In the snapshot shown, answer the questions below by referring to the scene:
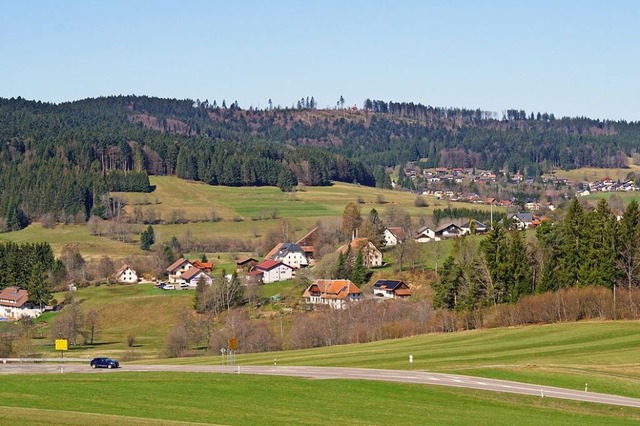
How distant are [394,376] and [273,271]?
91550 mm

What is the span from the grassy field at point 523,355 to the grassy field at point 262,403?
6399mm

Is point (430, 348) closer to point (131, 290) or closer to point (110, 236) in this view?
point (131, 290)

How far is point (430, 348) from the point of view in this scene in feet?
253

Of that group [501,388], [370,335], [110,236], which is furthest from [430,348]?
[110,236]

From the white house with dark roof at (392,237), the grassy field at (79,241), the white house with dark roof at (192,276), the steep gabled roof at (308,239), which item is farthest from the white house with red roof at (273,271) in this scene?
the grassy field at (79,241)

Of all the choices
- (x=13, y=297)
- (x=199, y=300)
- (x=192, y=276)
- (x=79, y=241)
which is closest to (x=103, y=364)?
(x=199, y=300)

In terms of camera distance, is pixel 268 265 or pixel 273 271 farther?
pixel 268 265

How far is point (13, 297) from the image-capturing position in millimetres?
133875

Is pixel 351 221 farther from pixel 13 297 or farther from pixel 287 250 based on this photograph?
pixel 13 297

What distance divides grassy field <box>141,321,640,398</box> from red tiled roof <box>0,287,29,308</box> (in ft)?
189

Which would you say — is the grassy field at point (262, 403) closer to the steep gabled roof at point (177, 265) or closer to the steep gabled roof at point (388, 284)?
the steep gabled roof at point (388, 284)

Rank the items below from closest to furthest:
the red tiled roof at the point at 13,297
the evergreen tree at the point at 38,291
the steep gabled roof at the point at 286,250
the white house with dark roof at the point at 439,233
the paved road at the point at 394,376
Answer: the paved road at the point at 394,376
the evergreen tree at the point at 38,291
the red tiled roof at the point at 13,297
the steep gabled roof at the point at 286,250
the white house with dark roof at the point at 439,233

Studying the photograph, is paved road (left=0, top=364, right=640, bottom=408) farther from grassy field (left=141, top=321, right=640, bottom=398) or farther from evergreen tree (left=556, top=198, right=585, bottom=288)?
evergreen tree (left=556, top=198, right=585, bottom=288)

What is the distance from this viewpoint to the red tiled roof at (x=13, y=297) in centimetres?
13175
